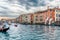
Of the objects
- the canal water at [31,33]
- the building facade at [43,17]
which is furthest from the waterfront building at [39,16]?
the canal water at [31,33]

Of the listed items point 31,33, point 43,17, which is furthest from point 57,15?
point 31,33

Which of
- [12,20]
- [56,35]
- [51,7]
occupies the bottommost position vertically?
[56,35]

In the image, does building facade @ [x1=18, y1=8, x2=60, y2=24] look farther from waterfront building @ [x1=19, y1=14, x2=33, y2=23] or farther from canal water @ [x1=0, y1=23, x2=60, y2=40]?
canal water @ [x1=0, y1=23, x2=60, y2=40]

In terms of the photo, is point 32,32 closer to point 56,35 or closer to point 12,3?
point 56,35

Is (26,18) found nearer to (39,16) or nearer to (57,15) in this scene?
(39,16)

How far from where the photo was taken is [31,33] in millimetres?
3514

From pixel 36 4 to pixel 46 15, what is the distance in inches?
12.1

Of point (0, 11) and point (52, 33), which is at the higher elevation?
point (0, 11)

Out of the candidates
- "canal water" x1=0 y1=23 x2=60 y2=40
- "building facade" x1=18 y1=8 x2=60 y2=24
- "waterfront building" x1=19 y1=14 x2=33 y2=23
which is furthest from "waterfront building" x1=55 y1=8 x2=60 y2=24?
"waterfront building" x1=19 y1=14 x2=33 y2=23

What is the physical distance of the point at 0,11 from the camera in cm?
355

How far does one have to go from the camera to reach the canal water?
11.4 ft

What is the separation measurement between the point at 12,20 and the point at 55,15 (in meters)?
0.89

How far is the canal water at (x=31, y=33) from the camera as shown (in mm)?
3472

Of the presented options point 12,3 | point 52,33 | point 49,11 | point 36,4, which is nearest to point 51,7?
point 49,11
